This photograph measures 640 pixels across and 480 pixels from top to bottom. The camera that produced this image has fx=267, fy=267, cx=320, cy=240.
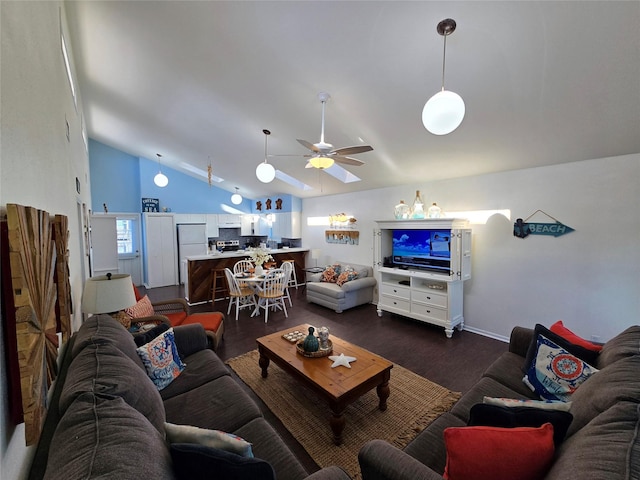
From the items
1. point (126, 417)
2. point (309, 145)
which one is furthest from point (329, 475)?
point (309, 145)

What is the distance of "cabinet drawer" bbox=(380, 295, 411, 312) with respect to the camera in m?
4.38

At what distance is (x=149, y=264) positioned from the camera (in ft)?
22.8

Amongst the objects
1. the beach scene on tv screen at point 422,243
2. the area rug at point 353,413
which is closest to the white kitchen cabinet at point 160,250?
the area rug at point 353,413

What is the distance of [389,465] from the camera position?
3.85ft

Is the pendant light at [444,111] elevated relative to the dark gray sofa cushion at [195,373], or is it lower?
elevated

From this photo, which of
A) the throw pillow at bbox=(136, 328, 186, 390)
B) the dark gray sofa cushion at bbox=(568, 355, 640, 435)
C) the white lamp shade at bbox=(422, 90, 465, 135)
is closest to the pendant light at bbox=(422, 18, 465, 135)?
the white lamp shade at bbox=(422, 90, 465, 135)

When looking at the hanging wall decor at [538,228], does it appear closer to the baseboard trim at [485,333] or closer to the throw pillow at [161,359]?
the baseboard trim at [485,333]

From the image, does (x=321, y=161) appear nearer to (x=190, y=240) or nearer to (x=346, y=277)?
(x=346, y=277)

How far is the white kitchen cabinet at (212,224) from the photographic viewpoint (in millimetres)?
8172

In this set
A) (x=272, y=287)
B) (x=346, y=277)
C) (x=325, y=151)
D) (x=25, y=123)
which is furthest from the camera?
(x=346, y=277)

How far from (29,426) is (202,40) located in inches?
123

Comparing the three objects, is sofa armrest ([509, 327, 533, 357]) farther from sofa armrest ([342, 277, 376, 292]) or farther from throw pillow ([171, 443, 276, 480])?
sofa armrest ([342, 277, 376, 292])

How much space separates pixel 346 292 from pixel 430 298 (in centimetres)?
148

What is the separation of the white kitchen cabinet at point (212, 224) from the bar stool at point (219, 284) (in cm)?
284
